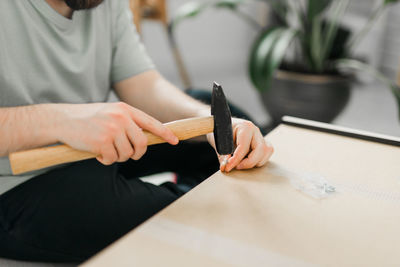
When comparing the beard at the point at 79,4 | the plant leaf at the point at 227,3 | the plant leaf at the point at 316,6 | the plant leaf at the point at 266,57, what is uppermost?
the beard at the point at 79,4

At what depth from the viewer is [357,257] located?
1.55 feet

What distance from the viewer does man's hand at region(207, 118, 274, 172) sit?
2.21ft

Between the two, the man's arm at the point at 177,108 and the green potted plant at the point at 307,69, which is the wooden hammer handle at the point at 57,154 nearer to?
the man's arm at the point at 177,108

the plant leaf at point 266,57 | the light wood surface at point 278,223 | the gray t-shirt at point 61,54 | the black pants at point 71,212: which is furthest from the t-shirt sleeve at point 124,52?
the plant leaf at point 266,57

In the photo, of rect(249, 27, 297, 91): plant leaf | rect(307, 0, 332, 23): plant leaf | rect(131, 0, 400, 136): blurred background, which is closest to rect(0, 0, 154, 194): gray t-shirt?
rect(249, 27, 297, 91): plant leaf

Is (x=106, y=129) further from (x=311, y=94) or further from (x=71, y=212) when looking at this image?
(x=311, y=94)

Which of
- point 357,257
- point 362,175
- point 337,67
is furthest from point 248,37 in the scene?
point 357,257

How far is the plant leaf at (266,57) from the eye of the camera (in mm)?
1637

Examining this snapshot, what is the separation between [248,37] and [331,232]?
11.0 feet

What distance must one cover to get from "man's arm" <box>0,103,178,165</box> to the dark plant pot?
1.30m

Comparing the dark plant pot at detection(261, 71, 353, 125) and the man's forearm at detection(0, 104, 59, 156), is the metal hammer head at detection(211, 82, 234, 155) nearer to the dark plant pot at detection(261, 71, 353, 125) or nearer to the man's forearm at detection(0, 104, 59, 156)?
the man's forearm at detection(0, 104, 59, 156)

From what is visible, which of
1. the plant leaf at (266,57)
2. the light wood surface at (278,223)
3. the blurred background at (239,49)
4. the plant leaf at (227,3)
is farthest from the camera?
the blurred background at (239,49)

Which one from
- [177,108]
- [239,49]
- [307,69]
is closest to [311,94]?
[307,69]

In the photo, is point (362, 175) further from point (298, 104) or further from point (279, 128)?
point (298, 104)
